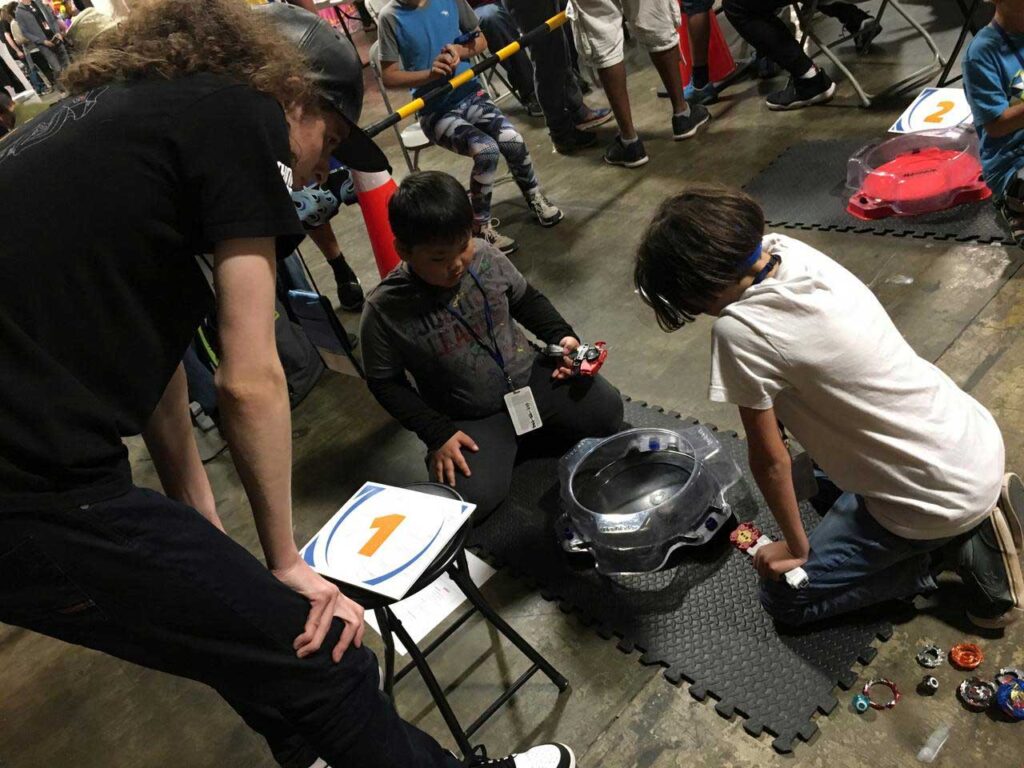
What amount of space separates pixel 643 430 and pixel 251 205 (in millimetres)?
1665

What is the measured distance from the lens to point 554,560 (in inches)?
93.7

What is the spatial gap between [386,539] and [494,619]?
37 cm

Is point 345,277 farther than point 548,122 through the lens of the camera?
No

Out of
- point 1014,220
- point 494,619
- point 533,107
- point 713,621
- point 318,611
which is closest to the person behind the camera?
point 318,611

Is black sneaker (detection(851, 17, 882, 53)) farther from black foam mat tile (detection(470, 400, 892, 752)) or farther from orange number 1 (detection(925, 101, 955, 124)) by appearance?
black foam mat tile (detection(470, 400, 892, 752))

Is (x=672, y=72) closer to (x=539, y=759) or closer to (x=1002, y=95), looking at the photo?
(x=1002, y=95)

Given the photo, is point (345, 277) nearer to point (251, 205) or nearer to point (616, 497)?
point (616, 497)

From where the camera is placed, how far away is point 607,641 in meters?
2.10

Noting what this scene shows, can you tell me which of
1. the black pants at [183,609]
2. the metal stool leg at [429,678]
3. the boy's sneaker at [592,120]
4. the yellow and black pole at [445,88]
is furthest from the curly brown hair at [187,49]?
the boy's sneaker at [592,120]

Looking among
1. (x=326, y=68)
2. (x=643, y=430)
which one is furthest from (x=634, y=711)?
(x=326, y=68)

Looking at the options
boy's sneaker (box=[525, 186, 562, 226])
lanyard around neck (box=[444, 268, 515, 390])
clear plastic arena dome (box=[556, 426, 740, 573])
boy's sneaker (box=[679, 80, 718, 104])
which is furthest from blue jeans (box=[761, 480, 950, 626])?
boy's sneaker (box=[679, 80, 718, 104])

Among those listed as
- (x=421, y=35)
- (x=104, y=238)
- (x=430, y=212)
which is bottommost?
(x=430, y=212)

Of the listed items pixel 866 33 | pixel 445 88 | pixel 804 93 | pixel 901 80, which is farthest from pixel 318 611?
pixel 866 33

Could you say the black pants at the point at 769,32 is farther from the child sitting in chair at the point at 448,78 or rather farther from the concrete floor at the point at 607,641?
the child sitting in chair at the point at 448,78
